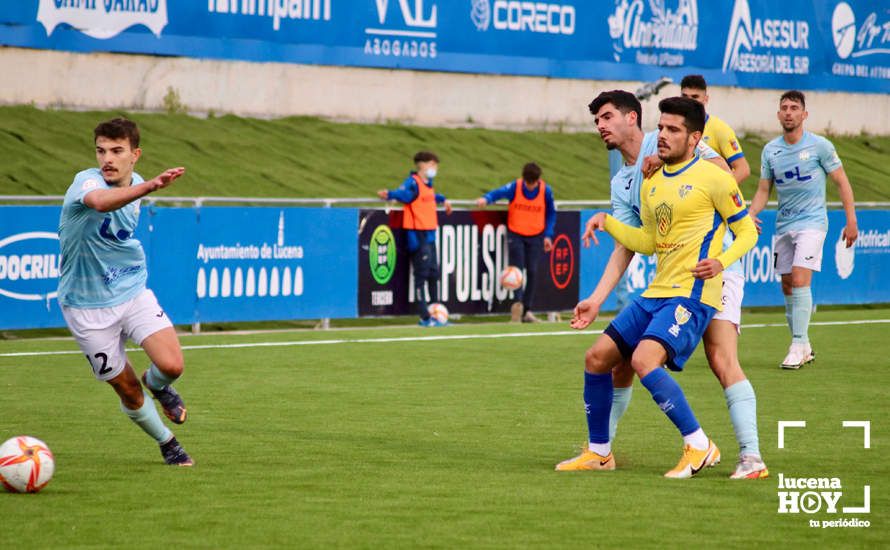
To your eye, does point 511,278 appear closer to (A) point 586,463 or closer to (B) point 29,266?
(B) point 29,266

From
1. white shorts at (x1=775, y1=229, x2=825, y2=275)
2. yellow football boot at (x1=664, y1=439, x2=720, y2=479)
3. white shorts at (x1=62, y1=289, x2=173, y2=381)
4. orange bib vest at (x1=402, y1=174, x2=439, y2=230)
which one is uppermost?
orange bib vest at (x1=402, y1=174, x2=439, y2=230)

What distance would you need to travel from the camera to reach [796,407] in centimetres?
1143

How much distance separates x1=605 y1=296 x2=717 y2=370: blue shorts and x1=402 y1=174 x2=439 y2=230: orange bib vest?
11.4 m

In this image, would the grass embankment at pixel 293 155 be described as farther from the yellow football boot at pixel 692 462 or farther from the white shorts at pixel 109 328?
the yellow football boot at pixel 692 462

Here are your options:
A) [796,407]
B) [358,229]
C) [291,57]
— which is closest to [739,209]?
[796,407]

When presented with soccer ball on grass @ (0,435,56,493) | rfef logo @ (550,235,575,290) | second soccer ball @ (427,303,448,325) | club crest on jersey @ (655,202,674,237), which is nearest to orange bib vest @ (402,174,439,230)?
second soccer ball @ (427,303,448,325)

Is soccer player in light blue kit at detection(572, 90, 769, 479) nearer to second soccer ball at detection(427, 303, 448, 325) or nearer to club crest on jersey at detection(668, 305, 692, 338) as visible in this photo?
club crest on jersey at detection(668, 305, 692, 338)

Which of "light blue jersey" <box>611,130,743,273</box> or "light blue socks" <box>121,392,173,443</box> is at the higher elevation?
"light blue jersey" <box>611,130,743,273</box>

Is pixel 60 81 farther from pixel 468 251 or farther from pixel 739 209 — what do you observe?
pixel 739 209

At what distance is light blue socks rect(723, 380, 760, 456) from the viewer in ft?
26.4

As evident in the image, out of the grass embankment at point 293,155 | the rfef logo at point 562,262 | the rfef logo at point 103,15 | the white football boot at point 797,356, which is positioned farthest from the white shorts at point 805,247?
the rfef logo at point 103,15

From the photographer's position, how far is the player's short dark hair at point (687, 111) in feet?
26.0

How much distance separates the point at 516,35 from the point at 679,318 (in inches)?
959

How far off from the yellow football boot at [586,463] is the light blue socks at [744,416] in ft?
2.49
